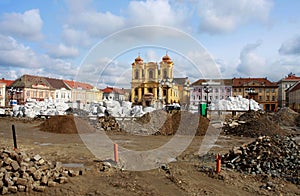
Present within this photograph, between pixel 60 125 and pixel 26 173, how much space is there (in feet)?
45.3

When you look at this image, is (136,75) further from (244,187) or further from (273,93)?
(273,93)

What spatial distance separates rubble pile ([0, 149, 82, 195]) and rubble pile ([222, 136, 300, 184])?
17.8 feet

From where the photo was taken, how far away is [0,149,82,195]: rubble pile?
6.98m

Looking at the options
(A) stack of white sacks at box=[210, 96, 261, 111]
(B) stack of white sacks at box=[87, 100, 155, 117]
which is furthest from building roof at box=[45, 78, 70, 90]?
(B) stack of white sacks at box=[87, 100, 155, 117]

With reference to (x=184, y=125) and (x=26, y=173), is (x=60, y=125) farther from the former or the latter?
(x=26, y=173)

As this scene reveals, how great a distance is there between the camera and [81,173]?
8484mm

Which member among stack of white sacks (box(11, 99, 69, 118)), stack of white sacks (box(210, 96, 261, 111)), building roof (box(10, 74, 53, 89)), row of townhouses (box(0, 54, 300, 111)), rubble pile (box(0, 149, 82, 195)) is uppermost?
building roof (box(10, 74, 53, 89))

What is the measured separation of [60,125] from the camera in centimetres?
2064

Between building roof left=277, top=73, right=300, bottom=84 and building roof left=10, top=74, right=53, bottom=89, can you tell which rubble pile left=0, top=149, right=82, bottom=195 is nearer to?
building roof left=10, top=74, right=53, bottom=89

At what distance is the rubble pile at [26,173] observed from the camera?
6977 millimetres

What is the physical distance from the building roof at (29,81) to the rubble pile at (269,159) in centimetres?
6586

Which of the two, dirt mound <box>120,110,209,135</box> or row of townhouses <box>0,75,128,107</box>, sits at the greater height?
row of townhouses <box>0,75,128,107</box>

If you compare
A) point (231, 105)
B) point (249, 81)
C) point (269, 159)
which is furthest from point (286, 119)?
point (249, 81)

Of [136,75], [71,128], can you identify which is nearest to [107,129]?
[71,128]
